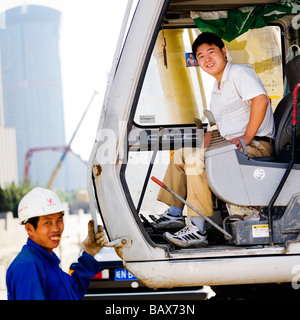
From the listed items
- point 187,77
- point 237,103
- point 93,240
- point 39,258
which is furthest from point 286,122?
point 39,258

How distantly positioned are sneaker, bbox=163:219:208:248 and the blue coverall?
695 mm

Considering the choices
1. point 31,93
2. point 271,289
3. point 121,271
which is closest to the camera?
point 271,289

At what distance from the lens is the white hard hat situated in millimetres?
3102

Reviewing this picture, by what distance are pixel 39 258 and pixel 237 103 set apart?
67.4 inches

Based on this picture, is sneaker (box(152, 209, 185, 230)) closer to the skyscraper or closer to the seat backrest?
the seat backrest

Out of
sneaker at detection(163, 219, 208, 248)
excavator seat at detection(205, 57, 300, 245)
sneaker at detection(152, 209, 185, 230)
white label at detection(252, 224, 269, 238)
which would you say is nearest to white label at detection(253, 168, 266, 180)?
excavator seat at detection(205, 57, 300, 245)

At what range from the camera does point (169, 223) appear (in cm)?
380

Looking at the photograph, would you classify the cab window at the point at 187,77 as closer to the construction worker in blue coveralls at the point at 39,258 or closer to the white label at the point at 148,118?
the white label at the point at 148,118

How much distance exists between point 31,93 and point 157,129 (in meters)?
24.8

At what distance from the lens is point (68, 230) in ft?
50.2

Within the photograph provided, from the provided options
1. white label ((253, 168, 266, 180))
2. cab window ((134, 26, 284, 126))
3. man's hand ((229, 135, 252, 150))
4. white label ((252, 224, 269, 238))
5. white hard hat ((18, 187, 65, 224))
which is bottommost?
white label ((252, 224, 269, 238))

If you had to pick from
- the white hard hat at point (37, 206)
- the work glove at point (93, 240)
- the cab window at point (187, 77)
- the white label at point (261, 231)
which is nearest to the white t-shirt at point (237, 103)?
the white label at point (261, 231)
